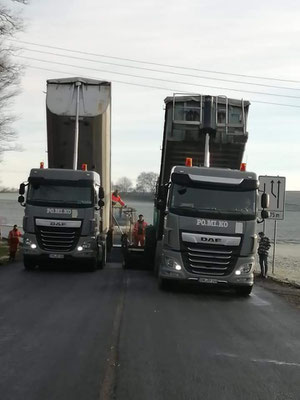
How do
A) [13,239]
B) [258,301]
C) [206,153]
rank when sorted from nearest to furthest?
[258,301]
[206,153]
[13,239]

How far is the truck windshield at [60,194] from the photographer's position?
53.6 feet

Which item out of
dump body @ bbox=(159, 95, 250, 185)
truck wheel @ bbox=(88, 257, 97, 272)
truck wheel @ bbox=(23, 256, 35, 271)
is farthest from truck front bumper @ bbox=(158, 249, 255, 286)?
truck wheel @ bbox=(23, 256, 35, 271)

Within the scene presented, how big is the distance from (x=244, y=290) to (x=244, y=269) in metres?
0.83

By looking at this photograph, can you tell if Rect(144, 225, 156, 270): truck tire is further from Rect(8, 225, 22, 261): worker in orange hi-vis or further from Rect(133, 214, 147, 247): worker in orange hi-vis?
Rect(8, 225, 22, 261): worker in orange hi-vis

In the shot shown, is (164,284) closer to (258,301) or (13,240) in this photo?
(258,301)

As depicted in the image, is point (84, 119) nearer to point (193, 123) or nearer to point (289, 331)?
point (193, 123)

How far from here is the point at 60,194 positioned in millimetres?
16406

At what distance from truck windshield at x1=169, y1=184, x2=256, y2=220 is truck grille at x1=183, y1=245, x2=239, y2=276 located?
0.84 metres

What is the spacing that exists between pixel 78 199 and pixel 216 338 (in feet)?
31.6

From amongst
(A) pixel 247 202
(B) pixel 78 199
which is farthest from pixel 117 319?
(B) pixel 78 199

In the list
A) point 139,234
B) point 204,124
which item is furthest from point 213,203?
point 139,234

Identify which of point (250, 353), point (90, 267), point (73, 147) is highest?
point (73, 147)

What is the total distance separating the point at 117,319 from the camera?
28.5ft

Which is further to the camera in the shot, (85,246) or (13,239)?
(13,239)
